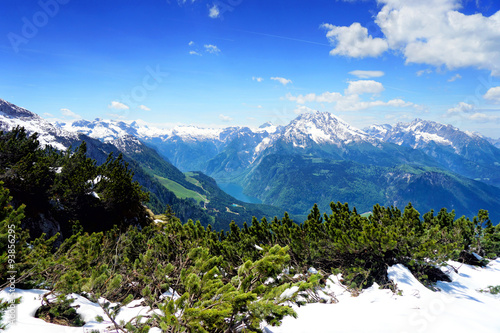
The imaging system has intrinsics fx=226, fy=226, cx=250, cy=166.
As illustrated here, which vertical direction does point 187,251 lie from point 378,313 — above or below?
below

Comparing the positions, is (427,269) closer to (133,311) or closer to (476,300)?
(476,300)

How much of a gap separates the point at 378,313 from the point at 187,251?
837 cm

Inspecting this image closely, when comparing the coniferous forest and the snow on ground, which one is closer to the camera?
the coniferous forest

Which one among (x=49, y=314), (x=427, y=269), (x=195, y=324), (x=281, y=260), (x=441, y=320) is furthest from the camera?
(x=427, y=269)

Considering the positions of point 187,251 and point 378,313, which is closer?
point 378,313

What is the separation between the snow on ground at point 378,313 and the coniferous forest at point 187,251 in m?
0.37

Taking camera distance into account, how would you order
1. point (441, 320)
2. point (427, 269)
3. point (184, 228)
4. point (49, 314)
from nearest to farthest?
point (49, 314), point (441, 320), point (427, 269), point (184, 228)

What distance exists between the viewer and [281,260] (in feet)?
19.1

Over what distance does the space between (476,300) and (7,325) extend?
14.3 meters

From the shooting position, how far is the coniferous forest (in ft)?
16.8

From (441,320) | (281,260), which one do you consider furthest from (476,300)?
(281,260)

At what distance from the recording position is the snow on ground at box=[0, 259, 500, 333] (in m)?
5.36

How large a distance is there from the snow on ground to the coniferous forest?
1.20 ft

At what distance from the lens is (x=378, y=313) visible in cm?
696
